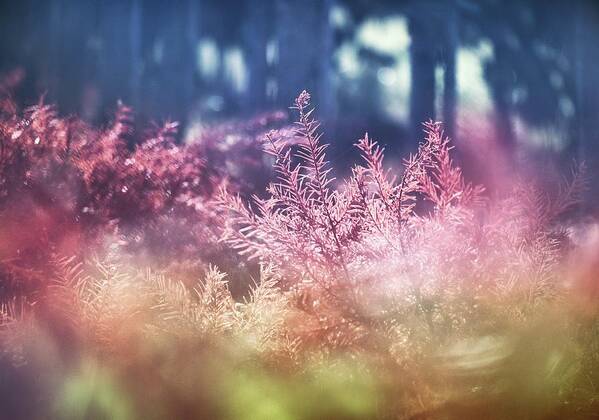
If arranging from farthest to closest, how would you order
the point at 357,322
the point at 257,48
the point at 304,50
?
1. the point at 257,48
2. the point at 304,50
3. the point at 357,322

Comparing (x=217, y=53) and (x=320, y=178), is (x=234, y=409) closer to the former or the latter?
(x=320, y=178)

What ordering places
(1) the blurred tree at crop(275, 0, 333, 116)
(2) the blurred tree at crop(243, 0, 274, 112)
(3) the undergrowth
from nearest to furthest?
(3) the undergrowth < (1) the blurred tree at crop(275, 0, 333, 116) < (2) the blurred tree at crop(243, 0, 274, 112)

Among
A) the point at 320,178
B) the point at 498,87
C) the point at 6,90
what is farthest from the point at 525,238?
the point at 498,87

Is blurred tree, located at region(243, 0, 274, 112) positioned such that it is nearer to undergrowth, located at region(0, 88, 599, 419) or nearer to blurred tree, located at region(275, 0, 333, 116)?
blurred tree, located at region(275, 0, 333, 116)

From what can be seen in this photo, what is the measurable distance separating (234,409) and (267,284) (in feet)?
0.29

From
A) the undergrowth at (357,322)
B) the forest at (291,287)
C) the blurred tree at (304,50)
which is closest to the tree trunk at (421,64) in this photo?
the blurred tree at (304,50)

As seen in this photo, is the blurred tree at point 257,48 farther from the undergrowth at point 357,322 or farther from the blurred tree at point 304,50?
the undergrowth at point 357,322

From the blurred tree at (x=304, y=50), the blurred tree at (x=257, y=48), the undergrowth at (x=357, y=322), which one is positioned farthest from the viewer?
the blurred tree at (x=257, y=48)

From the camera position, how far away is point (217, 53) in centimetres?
212

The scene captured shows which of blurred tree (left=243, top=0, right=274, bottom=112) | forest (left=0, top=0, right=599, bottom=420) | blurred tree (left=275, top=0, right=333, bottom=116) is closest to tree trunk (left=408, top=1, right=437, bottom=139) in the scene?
blurred tree (left=275, top=0, right=333, bottom=116)

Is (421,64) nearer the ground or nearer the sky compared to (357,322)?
nearer the sky

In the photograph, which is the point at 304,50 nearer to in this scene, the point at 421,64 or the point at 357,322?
the point at 421,64

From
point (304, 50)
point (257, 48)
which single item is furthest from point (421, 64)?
point (257, 48)

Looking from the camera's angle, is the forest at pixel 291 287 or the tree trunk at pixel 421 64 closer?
the forest at pixel 291 287
